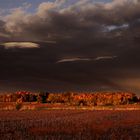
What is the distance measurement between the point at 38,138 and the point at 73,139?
74.9 inches

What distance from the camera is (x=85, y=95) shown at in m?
159

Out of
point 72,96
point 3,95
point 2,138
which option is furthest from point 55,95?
point 2,138

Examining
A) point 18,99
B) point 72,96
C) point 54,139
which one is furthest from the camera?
point 72,96

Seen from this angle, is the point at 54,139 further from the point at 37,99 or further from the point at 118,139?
the point at 37,99

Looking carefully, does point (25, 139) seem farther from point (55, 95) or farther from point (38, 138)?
Answer: point (55, 95)

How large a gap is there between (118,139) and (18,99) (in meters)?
125

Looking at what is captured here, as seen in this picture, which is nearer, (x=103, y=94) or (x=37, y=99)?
(x=37, y=99)

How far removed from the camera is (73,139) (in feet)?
66.6

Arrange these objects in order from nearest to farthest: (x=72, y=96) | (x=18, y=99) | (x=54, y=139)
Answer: (x=54, y=139)
(x=18, y=99)
(x=72, y=96)

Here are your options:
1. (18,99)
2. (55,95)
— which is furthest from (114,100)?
(18,99)

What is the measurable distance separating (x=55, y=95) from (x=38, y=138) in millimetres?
130339

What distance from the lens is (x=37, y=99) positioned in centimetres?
14488

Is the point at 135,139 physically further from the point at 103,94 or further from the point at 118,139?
the point at 103,94

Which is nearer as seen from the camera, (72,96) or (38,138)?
(38,138)
